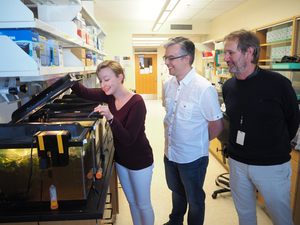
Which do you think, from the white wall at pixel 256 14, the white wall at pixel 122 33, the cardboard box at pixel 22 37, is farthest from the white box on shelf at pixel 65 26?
the white wall at pixel 122 33

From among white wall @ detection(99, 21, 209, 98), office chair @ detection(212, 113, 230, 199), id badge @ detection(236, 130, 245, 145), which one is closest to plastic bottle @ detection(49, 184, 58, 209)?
id badge @ detection(236, 130, 245, 145)

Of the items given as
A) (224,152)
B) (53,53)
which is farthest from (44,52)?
(224,152)

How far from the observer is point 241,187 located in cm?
170

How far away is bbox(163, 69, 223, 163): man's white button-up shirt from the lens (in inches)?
63.3

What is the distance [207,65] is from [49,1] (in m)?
5.62

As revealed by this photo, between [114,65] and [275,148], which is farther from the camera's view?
[114,65]

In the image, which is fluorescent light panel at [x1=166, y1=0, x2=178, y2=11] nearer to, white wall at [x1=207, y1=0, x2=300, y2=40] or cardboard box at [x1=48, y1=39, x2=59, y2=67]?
white wall at [x1=207, y1=0, x2=300, y2=40]

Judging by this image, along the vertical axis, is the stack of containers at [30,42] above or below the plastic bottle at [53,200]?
above

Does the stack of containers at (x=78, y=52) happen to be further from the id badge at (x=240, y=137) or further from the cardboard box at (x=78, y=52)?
the id badge at (x=240, y=137)

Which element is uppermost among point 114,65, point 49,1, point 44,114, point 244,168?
point 49,1

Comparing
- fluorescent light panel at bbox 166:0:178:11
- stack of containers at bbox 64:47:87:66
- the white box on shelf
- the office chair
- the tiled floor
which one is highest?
fluorescent light panel at bbox 166:0:178:11

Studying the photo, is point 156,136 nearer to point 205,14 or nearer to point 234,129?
point 205,14

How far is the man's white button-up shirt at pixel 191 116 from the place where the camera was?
161 centimetres

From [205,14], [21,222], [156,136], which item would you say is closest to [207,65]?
[205,14]
